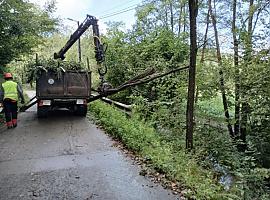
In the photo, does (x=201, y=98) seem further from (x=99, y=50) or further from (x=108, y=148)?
(x=108, y=148)

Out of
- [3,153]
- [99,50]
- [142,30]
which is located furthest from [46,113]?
[142,30]

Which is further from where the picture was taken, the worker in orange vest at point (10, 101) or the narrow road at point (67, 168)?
the worker in orange vest at point (10, 101)

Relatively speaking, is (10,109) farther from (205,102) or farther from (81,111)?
(205,102)

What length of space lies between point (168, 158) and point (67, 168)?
2.15 metres

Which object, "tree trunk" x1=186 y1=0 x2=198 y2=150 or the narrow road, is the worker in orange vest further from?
"tree trunk" x1=186 y1=0 x2=198 y2=150

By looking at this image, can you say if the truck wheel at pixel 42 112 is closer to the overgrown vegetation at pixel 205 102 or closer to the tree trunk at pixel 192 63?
the overgrown vegetation at pixel 205 102

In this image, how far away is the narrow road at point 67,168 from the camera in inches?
200

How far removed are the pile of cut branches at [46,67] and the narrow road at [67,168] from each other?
2.92 m

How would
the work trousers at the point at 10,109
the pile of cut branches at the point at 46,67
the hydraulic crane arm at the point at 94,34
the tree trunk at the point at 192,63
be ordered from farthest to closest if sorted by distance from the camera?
the hydraulic crane arm at the point at 94,34
the pile of cut branches at the point at 46,67
the work trousers at the point at 10,109
the tree trunk at the point at 192,63

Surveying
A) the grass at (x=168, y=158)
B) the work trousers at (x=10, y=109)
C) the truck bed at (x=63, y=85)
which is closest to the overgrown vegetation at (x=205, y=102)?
the grass at (x=168, y=158)

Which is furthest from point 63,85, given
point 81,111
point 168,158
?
point 168,158

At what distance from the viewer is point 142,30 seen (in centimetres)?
2170

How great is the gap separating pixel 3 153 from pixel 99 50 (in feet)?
27.1

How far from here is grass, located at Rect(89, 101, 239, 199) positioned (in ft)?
16.4
